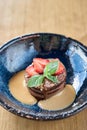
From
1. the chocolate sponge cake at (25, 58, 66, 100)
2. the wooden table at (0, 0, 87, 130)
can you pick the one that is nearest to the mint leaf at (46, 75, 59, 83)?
the chocolate sponge cake at (25, 58, 66, 100)

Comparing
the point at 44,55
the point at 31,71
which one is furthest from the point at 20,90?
the point at 44,55

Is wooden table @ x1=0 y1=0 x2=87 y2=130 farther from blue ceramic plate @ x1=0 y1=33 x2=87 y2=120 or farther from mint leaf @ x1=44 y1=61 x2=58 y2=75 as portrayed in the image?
mint leaf @ x1=44 y1=61 x2=58 y2=75

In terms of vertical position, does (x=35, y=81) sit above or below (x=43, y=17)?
below

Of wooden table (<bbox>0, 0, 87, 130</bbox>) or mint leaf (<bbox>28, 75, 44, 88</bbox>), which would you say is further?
wooden table (<bbox>0, 0, 87, 130</bbox>)

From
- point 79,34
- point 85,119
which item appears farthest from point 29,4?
point 85,119

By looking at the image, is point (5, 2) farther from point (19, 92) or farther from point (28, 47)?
point (19, 92)

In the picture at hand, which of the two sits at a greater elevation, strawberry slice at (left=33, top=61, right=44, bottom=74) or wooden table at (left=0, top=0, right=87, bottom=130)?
wooden table at (left=0, top=0, right=87, bottom=130)

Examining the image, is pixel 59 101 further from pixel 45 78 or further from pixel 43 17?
pixel 43 17

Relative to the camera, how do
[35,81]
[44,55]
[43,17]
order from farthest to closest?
[43,17] < [44,55] < [35,81]
